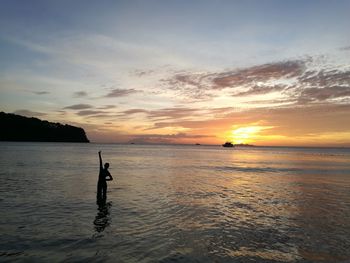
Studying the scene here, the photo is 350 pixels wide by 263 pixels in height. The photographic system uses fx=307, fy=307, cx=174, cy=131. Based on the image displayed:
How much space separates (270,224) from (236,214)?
2.66 meters

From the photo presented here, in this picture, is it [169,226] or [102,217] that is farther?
[102,217]

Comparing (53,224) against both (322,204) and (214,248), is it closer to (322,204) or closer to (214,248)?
(214,248)

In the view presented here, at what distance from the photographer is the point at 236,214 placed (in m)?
19.3

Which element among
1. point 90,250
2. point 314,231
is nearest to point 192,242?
point 90,250

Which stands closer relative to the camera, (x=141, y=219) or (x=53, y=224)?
(x=53, y=224)

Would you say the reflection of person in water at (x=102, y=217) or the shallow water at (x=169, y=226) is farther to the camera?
the reflection of person in water at (x=102, y=217)

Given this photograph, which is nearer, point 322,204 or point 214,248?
point 214,248

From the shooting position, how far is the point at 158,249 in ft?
40.9

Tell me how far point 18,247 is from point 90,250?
2849 mm

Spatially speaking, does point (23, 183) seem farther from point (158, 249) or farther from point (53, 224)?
point (158, 249)

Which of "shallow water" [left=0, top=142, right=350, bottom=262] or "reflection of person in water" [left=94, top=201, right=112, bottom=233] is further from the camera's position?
"reflection of person in water" [left=94, top=201, right=112, bottom=233]

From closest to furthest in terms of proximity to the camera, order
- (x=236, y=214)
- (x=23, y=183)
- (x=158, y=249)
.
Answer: (x=158, y=249) → (x=236, y=214) → (x=23, y=183)

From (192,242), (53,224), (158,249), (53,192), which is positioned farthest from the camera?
(53,192)

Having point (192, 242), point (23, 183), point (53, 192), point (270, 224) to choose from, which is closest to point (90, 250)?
point (192, 242)
